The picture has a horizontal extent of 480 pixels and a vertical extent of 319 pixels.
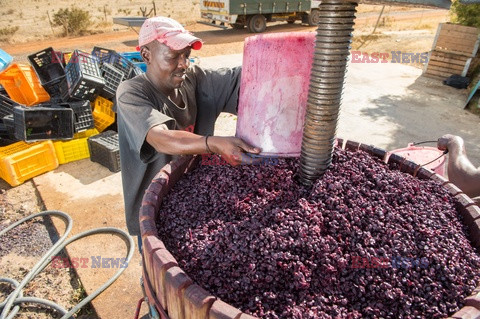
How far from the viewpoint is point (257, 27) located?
19.7m

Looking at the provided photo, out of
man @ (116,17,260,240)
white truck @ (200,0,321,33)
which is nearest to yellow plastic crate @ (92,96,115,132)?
man @ (116,17,260,240)

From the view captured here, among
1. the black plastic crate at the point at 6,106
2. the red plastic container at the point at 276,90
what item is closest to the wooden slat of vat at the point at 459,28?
the red plastic container at the point at 276,90

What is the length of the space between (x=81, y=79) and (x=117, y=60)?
1246 millimetres

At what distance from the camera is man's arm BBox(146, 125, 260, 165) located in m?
1.82

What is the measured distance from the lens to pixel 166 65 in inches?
87.8

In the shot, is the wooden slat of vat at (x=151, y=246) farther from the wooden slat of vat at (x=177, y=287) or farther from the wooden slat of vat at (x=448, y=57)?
the wooden slat of vat at (x=448, y=57)

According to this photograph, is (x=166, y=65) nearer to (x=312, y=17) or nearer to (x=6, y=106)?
(x=6, y=106)

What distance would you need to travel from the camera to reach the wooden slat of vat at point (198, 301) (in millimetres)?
1179

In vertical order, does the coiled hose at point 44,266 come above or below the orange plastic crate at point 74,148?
below

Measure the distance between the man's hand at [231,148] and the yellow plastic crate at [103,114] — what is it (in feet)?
18.2

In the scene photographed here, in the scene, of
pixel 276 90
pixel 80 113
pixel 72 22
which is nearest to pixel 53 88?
pixel 80 113

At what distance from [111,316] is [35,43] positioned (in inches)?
741

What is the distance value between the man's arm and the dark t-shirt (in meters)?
0.08

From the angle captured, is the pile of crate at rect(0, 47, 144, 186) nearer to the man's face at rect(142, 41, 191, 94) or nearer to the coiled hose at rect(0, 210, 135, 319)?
the coiled hose at rect(0, 210, 135, 319)
